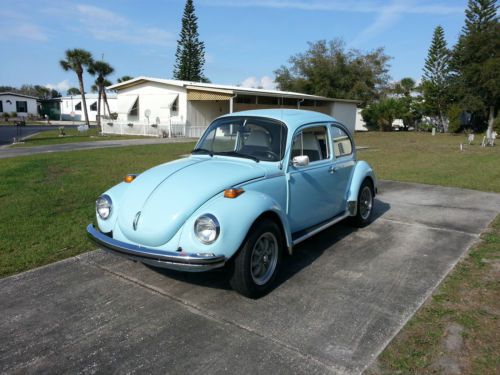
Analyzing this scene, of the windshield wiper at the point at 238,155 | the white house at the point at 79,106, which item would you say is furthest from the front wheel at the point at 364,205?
the white house at the point at 79,106

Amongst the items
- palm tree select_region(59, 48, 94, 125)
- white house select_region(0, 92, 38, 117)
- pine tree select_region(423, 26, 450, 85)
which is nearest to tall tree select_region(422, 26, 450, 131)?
pine tree select_region(423, 26, 450, 85)

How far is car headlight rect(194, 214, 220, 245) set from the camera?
3.32 metres

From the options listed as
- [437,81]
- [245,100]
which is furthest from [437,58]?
[245,100]

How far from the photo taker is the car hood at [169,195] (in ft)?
11.5

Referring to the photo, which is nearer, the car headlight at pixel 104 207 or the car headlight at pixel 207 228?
the car headlight at pixel 207 228

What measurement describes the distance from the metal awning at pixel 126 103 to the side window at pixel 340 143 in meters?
28.0

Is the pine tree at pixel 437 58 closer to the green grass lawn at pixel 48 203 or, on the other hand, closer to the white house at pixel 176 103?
the white house at pixel 176 103

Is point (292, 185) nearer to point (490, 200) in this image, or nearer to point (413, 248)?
point (413, 248)

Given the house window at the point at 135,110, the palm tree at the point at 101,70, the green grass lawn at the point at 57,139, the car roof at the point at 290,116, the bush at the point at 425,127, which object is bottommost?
the green grass lawn at the point at 57,139

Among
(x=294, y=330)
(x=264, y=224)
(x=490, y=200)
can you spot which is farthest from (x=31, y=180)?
(x=490, y=200)

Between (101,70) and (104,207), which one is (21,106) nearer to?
(101,70)

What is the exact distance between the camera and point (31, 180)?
9484 millimetres

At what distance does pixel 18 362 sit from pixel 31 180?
25.4 feet

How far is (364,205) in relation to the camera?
6.11 metres
